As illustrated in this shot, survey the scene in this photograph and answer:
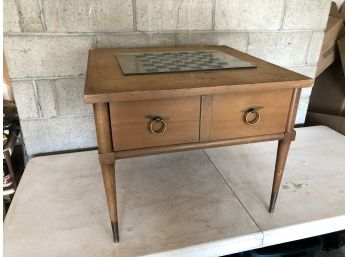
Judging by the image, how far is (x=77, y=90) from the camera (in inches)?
45.0

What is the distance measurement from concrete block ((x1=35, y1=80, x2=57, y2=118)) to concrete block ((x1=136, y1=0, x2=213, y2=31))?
433 mm

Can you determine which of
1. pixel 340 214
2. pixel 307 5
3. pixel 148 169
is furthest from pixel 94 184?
pixel 307 5

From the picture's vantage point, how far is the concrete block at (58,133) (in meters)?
1.17

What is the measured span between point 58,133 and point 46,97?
17 cm

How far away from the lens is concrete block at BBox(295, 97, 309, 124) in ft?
4.86

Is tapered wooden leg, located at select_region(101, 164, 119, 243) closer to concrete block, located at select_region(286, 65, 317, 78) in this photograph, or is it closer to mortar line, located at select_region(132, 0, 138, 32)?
mortar line, located at select_region(132, 0, 138, 32)

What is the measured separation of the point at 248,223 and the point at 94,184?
22.3 inches

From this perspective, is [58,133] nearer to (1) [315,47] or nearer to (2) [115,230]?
(2) [115,230]

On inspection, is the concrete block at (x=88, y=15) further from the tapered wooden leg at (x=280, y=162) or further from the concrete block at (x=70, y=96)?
the tapered wooden leg at (x=280, y=162)

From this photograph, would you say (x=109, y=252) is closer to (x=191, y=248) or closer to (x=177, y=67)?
(x=191, y=248)

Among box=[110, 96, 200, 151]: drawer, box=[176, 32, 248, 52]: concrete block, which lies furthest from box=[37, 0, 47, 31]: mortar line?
box=[110, 96, 200, 151]: drawer

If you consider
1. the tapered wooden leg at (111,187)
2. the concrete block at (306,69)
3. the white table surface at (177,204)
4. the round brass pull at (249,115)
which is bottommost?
the white table surface at (177,204)

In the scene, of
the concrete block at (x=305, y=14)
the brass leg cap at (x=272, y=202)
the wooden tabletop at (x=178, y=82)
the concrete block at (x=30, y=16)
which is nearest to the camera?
the wooden tabletop at (x=178, y=82)

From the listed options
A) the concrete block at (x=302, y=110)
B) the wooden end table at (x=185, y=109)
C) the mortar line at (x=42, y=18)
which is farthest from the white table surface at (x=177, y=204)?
the mortar line at (x=42, y=18)
